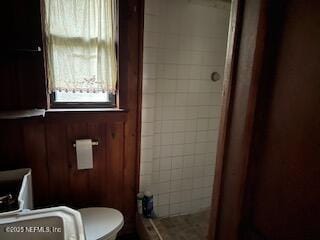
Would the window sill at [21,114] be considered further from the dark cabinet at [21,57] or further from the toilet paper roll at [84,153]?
the toilet paper roll at [84,153]

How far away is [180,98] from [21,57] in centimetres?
127

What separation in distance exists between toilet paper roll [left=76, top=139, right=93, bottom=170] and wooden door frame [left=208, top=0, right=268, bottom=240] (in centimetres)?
128

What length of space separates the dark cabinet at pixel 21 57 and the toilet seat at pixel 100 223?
89 cm

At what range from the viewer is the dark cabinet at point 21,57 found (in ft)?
4.94

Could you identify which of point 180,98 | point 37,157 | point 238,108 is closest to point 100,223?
point 37,157

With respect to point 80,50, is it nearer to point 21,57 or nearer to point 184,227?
point 21,57

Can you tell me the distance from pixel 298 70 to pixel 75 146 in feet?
5.36

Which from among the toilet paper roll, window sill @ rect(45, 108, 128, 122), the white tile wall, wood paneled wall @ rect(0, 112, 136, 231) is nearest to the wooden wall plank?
wood paneled wall @ rect(0, 112, 136, 231)

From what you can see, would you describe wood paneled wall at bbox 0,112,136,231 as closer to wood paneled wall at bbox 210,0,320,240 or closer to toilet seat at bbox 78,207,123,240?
toilet seat at bbox 78,207,123,240

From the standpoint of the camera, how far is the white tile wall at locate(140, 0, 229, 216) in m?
1.90

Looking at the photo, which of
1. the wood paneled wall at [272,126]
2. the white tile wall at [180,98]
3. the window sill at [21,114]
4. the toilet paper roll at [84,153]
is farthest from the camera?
the white tile wall at [180,98]

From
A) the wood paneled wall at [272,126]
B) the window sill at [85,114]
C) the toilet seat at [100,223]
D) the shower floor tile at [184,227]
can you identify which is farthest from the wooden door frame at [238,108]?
the shower floor tile at [184,227]

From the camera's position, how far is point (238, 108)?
25.6 inches

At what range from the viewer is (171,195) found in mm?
2236
